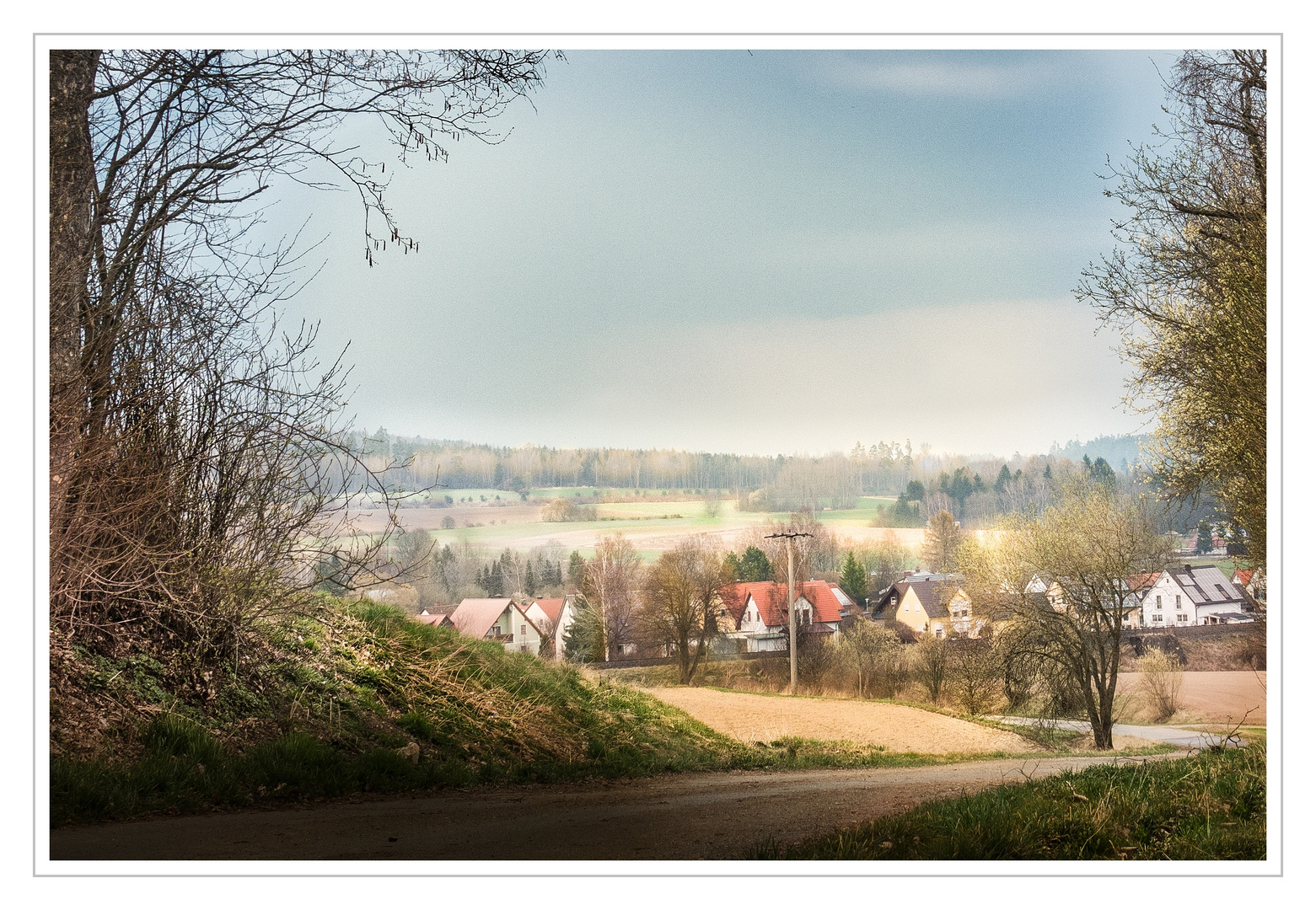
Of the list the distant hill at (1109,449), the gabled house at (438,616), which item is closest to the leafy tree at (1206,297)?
the distant hill at (1109,449)

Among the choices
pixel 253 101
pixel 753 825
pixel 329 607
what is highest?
pixel 253 101

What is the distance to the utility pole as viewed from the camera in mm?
5832

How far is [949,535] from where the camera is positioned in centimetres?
580

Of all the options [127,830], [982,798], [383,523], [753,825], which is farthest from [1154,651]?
[127,830]

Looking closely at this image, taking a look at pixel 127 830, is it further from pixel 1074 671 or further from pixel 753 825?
pixel 1074 671

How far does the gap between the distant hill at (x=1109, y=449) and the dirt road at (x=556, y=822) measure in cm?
203

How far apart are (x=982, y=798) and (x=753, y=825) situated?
1.31m

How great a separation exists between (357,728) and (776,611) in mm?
2924

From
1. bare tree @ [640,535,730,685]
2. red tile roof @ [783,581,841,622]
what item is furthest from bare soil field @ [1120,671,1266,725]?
bare tree @ [640,535,730,685]

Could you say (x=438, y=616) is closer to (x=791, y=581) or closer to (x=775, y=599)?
(x=775, y=599)

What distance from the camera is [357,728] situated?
516 centimetres

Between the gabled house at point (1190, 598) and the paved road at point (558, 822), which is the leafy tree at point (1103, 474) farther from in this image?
the paved road at point (558, 822)

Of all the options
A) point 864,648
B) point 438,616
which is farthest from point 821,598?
point 438,616
